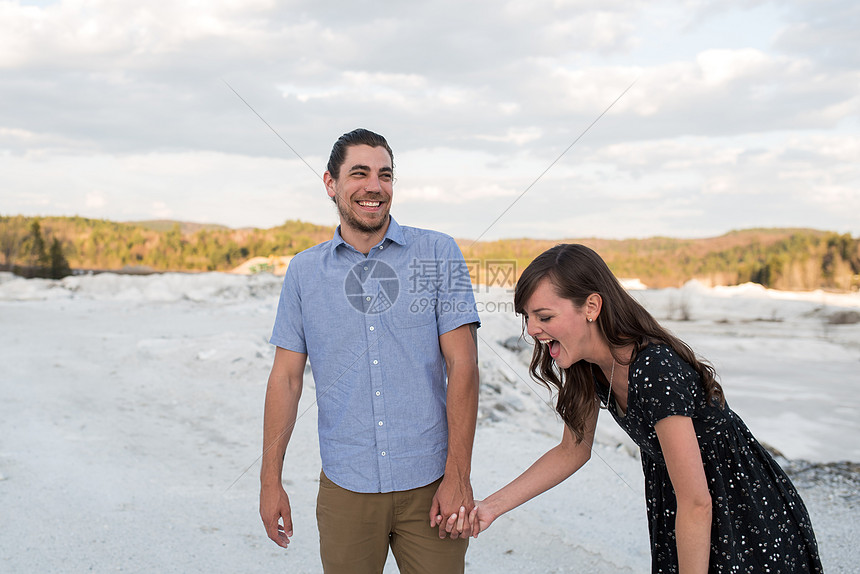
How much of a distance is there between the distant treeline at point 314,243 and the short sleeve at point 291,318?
19.9 m

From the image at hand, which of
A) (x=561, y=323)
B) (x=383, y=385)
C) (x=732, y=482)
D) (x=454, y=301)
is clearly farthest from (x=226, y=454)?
(x=732, y=482)

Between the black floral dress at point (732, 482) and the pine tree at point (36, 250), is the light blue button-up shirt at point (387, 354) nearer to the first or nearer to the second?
the black floral dress at point (732, 482)

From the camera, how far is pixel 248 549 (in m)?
3.71

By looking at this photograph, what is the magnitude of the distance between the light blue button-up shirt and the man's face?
0.26ft

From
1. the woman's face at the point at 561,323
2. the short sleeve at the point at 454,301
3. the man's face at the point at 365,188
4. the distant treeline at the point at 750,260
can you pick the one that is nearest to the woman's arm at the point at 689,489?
the woman's face at the point at 561,323

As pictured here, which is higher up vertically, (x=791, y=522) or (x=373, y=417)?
(x=373, y=417)

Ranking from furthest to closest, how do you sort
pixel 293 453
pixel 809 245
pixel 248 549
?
pixel 809 245, pixel 293 453, pixel 248 549

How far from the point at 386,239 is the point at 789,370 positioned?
10.6 metres

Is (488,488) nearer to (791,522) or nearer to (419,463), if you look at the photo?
(419,463)

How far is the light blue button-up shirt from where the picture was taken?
227 cm

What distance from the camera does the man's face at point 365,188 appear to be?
238cm

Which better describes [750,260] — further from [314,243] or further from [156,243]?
[156,243]

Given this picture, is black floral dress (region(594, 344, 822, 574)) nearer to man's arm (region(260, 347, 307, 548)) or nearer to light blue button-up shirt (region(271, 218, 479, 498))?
light blue button-up shirt (region(271, 218, 479, 498))

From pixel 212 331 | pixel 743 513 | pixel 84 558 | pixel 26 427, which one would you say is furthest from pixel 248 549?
pixel 212 331
